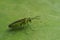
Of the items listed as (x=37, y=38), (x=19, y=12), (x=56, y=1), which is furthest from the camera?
(x=56, y=1)

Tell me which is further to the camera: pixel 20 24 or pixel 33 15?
pixel 33 15

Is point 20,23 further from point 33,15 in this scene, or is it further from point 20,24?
point 33,15

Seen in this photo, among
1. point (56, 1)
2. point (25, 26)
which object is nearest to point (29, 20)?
point (25, 26)

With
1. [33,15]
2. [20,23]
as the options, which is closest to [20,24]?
[20,23]

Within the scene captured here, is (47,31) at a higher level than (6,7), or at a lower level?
lower

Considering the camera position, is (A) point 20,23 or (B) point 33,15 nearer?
(A) point 20,23

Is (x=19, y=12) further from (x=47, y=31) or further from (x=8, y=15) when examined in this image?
(x=47, y=31)

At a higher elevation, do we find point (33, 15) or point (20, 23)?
point (33, 15)

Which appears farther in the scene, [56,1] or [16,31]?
[56,1]
